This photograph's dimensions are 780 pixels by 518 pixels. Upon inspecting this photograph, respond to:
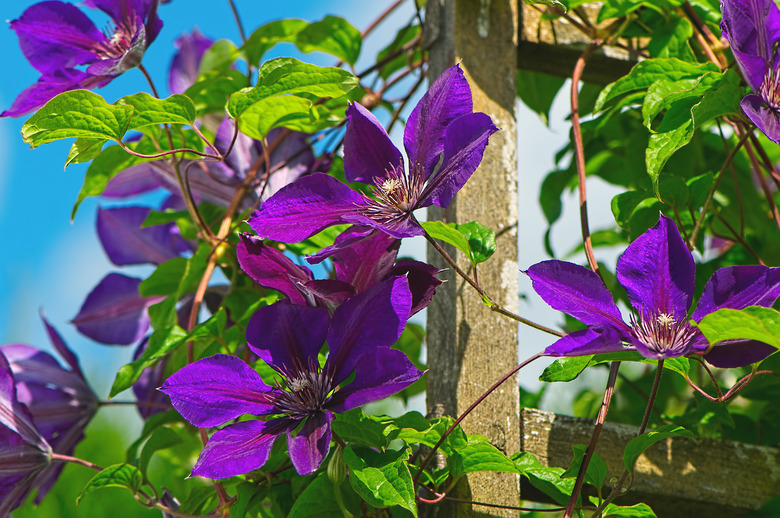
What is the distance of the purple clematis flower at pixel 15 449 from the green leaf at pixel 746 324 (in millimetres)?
638

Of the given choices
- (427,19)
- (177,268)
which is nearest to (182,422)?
(177,268)

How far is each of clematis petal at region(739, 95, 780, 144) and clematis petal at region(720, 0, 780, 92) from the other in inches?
0.5

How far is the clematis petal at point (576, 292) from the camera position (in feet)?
1.74

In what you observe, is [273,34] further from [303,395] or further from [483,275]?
[303,395]

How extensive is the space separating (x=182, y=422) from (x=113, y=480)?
18cm

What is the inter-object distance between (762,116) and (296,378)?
0.42m

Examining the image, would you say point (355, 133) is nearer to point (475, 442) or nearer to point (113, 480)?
point (475, 442)

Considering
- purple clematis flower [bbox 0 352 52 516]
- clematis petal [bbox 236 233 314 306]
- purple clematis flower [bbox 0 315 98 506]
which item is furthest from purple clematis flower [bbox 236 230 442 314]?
purple clematis flower [bbox 0 315 98 506]

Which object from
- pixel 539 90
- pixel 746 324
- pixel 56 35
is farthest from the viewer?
pixel 539 90

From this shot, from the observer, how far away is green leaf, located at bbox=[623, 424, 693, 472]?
1.86 ft

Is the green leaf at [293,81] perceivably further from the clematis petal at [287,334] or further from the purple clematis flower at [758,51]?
the purple clematis flower at [758,51]

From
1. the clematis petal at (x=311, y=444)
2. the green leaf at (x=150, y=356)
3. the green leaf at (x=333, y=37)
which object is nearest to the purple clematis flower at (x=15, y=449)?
the green leaf at (x=150, y=356)

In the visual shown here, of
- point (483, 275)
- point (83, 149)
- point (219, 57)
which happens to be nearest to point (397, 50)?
point (219, 57)

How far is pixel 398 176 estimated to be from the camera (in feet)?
1.98
